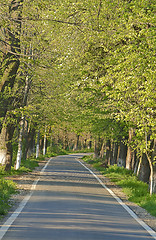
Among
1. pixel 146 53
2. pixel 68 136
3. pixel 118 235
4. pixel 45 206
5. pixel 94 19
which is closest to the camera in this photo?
pixel 118 235

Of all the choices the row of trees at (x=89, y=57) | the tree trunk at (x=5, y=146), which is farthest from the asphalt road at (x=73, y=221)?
the tree trunk at (x=5, y=146)

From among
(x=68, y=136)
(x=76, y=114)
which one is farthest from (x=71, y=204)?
(x=68, y=136)

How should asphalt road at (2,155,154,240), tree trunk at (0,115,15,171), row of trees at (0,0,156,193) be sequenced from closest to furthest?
asphalt road at (2,155,154,240) < row of trees at (0,0,156,193) < tree trunk at (0,115,15,171)

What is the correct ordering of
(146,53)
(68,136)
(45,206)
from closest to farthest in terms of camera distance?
(45,206) → (146,53) → (68,136)

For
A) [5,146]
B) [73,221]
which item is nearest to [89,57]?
[5,146]

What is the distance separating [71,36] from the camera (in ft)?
59.3

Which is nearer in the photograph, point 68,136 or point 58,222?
point 58,222

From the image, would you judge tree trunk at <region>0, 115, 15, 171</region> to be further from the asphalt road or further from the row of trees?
the asphalt road

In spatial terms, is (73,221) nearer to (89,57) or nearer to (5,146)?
(89,57)

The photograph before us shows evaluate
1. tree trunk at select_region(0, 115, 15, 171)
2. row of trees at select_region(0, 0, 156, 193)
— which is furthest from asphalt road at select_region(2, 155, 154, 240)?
tree trunk at select_region(0, 115, 15, 171)

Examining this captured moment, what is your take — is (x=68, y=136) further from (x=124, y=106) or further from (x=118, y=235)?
(x=118, y=235)

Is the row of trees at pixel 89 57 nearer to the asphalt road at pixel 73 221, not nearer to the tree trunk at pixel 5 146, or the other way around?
the tree trunk at pixel 5 146

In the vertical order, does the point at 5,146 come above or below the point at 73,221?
above

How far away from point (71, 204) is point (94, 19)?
25.7 ft
